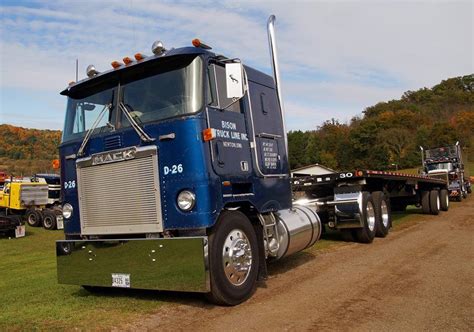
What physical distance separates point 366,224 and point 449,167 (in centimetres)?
1782

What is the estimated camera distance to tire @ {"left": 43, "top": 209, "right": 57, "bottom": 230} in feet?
68.9

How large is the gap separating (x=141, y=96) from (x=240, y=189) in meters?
1.68

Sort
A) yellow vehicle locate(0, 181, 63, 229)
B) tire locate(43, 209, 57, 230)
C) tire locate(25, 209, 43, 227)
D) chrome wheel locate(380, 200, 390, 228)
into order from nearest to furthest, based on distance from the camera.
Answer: chrome wheel locate(380, 200, 390, 228) < tire locate(43, 209, 57, 230) < tire locate(25, 209, 43, 227) < yellow vehicle locate(0, 181, 63, 229)

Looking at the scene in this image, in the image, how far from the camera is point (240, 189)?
599 centimetres

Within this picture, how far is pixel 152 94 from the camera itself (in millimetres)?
5664

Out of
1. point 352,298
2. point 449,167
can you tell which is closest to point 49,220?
point 352,298

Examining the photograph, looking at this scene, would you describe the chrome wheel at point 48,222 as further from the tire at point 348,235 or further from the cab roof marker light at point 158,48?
the cab roof marker light at point 158,48

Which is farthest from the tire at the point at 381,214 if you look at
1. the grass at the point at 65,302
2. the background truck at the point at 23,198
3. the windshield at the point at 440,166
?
the background truck at the point at 23,198

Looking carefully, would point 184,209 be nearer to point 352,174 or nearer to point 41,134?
point 352,174

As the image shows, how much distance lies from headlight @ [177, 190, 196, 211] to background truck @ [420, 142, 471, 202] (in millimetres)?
22001

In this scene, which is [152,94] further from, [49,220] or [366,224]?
[49,220]

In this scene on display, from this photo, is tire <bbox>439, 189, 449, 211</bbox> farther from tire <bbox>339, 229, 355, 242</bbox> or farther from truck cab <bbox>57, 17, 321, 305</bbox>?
truck cab <bbox>57, 17, 321, 305</bbox>

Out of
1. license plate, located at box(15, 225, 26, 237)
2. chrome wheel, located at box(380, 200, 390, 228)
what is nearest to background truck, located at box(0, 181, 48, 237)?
license plate, located at box(15, 225, 26, 237)

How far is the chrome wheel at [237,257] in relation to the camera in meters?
5.46
